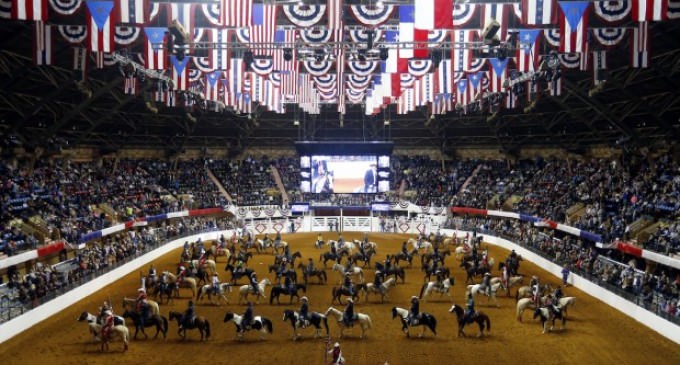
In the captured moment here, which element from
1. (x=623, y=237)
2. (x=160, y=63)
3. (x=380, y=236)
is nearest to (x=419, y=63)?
(x=160, y=63)

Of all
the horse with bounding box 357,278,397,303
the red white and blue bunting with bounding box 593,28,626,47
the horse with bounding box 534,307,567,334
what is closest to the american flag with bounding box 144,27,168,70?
the horse with bounding box 357,278,397,303

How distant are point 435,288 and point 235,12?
1305 centimetres

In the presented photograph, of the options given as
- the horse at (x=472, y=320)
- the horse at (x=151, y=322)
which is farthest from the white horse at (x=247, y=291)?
the horse at (x=472, y=320)

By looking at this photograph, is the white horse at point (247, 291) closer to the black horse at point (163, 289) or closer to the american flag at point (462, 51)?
the black horse at point (163, 289)

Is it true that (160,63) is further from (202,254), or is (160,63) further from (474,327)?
(474,327)

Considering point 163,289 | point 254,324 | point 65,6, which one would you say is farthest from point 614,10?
point 163,289

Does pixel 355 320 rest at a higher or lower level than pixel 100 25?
lower

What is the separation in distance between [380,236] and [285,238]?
7910 millimetres

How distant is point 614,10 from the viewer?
687 inches

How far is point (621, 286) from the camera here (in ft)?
79.1

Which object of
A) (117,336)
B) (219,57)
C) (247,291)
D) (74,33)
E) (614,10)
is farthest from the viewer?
(219,57)

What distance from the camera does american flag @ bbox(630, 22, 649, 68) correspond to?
20.8 m

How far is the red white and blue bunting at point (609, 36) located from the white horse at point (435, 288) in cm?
1086

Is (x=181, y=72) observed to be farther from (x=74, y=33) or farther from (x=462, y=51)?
(x=462, y=51)
